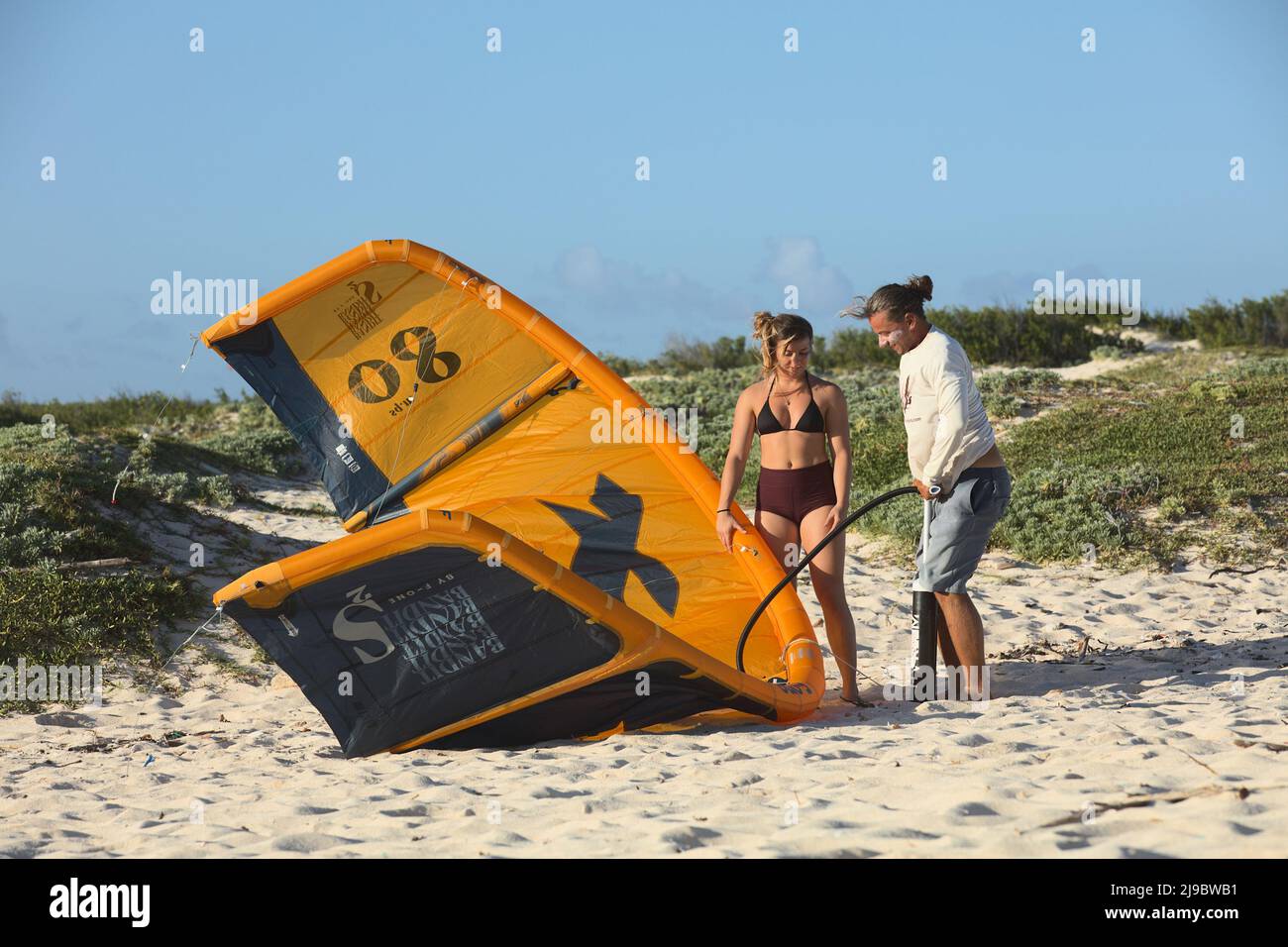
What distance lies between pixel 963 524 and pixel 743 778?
5.69 ft

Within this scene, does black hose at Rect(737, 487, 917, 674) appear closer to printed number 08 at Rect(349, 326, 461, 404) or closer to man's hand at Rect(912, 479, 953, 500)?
man's hand at Rect(912, 479, 953, 500)

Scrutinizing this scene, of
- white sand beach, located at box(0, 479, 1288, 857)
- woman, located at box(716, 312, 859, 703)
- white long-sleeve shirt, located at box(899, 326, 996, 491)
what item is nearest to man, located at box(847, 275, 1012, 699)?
white long-sleeve shirt, located at box(899, 326, 996, 491)

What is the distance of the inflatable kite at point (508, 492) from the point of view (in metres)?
4.96

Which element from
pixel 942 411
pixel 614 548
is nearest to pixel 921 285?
pixel 942 411

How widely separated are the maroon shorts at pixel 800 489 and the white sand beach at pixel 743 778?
0.99 meters

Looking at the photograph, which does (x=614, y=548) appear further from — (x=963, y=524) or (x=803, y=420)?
(x=963, y=524)

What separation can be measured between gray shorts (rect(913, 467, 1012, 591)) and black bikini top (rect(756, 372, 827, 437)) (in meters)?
0.63

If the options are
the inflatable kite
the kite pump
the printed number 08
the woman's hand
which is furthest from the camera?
the printed number 08

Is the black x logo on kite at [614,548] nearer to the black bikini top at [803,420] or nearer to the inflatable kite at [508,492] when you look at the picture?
the inflatable kite at [508,492]

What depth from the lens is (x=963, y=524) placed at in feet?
17.5

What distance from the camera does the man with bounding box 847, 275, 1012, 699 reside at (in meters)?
5.23

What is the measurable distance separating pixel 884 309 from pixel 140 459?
844 centimetres
